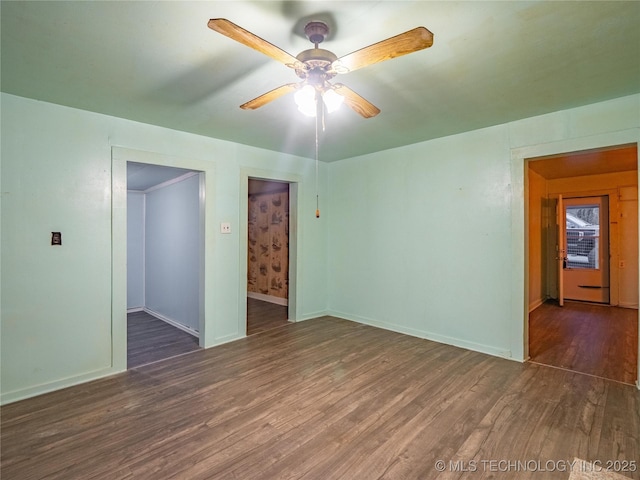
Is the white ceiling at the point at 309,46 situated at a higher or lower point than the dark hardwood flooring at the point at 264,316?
higher

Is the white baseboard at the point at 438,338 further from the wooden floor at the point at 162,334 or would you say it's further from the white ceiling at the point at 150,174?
the white ceiling at the point at 150,174

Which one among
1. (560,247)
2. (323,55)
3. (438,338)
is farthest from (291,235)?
(560,247)

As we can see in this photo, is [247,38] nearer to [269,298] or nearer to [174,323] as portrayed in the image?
[174,323]

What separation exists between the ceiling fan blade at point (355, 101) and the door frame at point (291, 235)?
89.2 inches

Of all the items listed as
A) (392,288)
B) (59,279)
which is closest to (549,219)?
(392,288)

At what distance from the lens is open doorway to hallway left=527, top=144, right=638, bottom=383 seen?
170 inches

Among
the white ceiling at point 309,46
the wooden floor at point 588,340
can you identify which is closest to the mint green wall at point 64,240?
the white ceiling at point 309,46

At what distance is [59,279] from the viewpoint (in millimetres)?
2760

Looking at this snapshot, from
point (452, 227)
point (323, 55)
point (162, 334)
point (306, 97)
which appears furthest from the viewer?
point (162, 334)

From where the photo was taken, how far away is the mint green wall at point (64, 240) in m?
2.55

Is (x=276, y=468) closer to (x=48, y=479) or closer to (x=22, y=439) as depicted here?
(x=48, y=479)

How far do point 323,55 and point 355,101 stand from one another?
44 cm

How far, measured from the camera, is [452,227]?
148 inches

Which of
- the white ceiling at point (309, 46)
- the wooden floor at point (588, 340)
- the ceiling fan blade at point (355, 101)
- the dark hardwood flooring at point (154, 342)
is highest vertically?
the white ceiling at point (309, 46)
